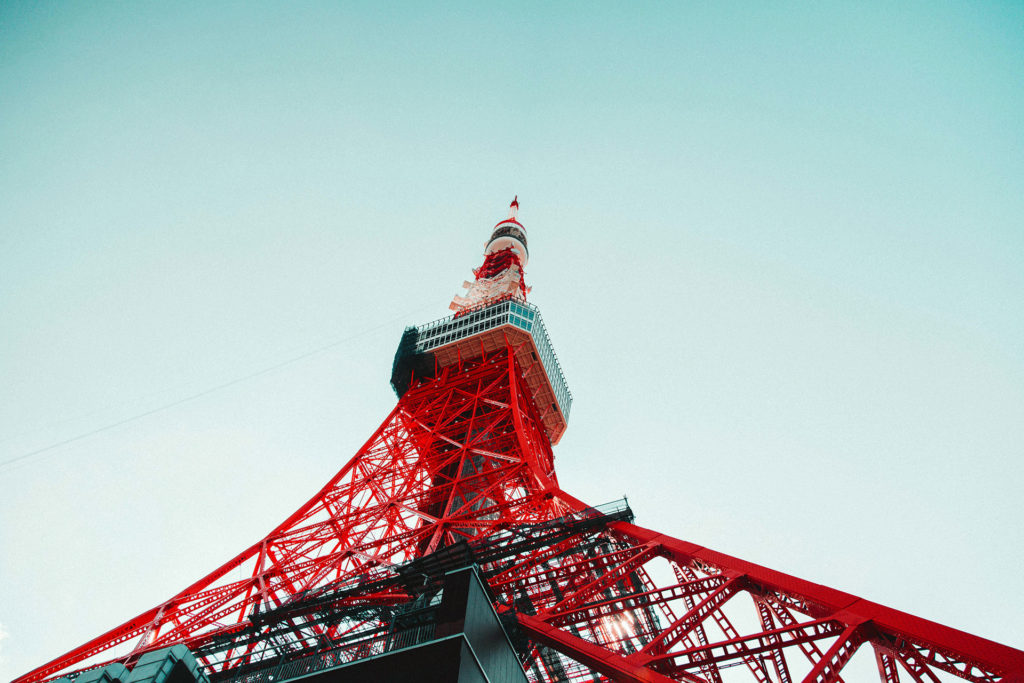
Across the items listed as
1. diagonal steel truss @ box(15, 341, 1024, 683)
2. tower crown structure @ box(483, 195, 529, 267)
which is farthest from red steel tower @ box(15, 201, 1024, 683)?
tower crown structure @ box(483, 195, 529, 267)

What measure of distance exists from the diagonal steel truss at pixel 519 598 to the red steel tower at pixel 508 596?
37 mm

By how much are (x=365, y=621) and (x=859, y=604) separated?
9780 millimetres

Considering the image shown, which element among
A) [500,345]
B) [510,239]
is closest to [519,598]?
[500,345]

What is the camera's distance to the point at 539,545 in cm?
1373

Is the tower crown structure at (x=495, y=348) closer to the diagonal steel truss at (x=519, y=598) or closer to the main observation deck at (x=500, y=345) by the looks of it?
the main observation deck at (x=500, y=345)

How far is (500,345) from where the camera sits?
31.4 meters

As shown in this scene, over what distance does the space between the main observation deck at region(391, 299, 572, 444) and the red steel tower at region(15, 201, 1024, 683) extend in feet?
19.1

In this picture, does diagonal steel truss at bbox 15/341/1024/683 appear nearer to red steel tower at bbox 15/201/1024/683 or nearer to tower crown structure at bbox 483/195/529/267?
red steel tower at bbox 15/201/1024/683

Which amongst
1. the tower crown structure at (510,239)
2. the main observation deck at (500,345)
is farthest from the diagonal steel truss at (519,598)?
the tower crown structure at (510,239)

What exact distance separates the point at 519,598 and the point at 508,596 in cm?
27

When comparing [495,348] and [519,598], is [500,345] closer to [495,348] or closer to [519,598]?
[495,348]

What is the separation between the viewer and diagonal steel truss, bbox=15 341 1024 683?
9.13 meters

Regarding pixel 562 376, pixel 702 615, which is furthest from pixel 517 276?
pixel 702 615

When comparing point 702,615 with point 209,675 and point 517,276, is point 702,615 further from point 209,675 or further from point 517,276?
point 517,276
